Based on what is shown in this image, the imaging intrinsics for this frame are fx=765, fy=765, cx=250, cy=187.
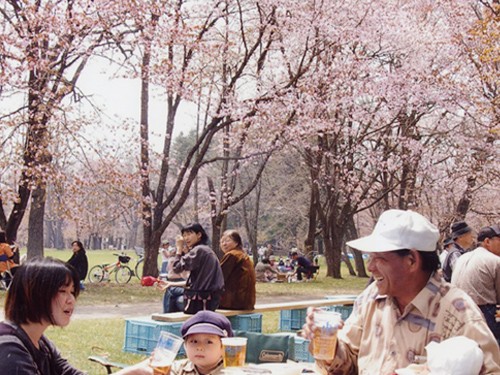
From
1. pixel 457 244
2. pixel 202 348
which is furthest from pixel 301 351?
pixel 202 348

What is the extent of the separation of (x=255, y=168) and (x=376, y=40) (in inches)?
715

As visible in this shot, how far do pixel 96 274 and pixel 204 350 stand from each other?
19.9 metres

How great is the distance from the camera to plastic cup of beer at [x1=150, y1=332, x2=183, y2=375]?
10.2 feet

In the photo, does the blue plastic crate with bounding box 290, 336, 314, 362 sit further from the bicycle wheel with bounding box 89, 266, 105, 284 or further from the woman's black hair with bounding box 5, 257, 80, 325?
the bicycle wheel with bounding box 89, 266, 105, 284

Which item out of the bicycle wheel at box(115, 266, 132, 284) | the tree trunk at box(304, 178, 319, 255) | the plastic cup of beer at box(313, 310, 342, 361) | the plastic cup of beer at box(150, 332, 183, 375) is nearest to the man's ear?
the plastic cup of beer at box(313, 310, 342, 361)

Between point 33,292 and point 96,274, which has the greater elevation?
point 33,292

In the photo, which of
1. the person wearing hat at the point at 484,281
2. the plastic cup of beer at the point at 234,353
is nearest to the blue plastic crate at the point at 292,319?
the person wearing hat at the point at 484,281

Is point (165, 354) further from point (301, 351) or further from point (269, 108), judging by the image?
point (269, 108)

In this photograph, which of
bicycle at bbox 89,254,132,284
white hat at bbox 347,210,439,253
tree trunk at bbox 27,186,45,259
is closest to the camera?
white hat at bbox 347,210,439,253

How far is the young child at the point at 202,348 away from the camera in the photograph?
12.5ft

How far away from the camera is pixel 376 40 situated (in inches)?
947

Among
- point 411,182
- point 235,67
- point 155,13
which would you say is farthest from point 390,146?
point 155,13

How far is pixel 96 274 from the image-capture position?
23188 mm

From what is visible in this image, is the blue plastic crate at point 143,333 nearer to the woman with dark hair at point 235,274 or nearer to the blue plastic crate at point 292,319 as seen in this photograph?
the woman with dark hair at point 235,274
